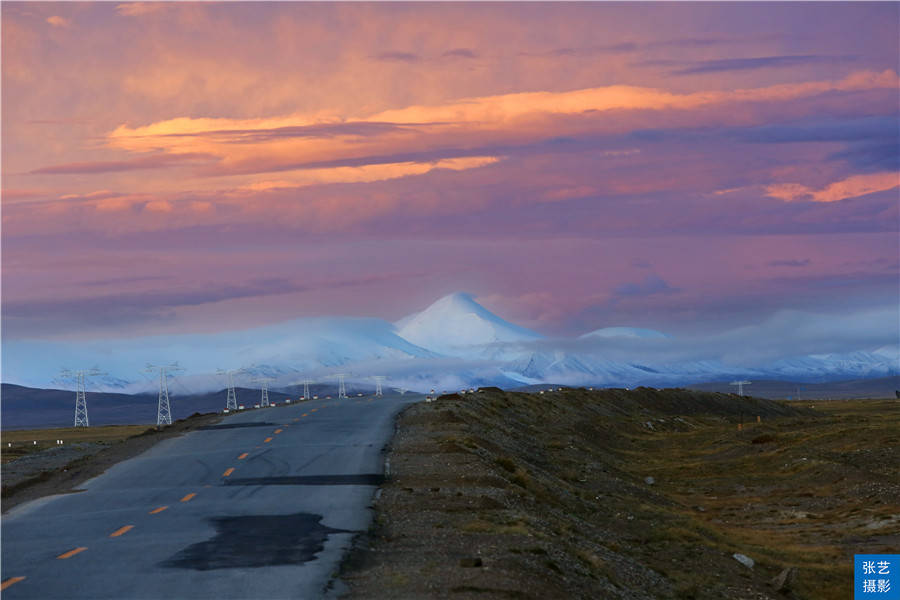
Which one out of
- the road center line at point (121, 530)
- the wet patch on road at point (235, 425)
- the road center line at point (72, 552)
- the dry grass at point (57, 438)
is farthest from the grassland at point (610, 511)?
the dry grass at point (57, 438)

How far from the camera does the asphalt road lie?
17281mm

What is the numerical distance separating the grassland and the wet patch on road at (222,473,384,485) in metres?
1.04

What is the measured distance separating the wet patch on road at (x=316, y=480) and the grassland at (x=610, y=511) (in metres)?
1.04

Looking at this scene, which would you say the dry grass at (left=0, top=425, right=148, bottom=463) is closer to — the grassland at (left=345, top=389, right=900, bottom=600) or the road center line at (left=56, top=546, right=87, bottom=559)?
the grassland at (left=345, top=389, right=900, bottom=600)

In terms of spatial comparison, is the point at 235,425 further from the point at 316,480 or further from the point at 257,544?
the point at 257,544

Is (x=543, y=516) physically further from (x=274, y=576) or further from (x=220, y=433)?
(x=220, y=433)

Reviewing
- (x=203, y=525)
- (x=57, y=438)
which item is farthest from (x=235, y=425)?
(x=57, y=438)

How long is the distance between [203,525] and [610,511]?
1897 centimetres

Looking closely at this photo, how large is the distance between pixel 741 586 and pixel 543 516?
552cm

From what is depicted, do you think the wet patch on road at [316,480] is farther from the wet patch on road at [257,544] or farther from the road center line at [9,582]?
the road center line at [9,582]

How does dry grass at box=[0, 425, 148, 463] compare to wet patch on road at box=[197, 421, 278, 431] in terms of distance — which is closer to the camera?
wet patch on road at box=[197, 421, 278, 431]

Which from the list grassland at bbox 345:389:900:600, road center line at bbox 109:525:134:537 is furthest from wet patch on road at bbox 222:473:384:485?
road center line at bbox 109:525:134:537

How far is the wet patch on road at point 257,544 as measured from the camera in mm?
18922

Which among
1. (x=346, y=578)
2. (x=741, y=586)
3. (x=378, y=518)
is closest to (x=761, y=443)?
(x=741, y=586)
